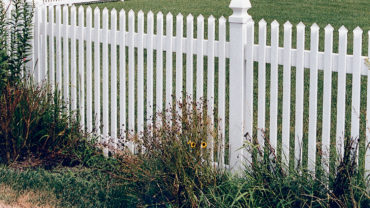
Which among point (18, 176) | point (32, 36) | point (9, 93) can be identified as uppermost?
point (32, 36)

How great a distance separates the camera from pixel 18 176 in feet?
18.9

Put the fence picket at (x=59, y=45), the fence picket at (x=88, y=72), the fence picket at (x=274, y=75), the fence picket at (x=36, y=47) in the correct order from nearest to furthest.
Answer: the fence picket at (x=274, y=75) → the fence picket at (x=88, y=72) → the fence picket at (x=59, y=45) → the fence picket at (x=36, y=47)

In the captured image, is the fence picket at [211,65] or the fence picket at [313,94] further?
the fence picket at [211,65]

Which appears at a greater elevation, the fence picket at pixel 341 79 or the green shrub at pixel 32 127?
the fence picket at pixel 341 79

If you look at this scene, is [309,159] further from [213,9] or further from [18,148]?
[213,9]

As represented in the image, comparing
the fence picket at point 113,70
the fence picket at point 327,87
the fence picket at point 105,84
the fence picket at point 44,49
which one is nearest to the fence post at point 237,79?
the fence picket at point 327,87

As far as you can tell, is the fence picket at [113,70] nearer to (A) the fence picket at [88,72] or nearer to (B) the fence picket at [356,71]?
(A) the fence picket at [88,72]

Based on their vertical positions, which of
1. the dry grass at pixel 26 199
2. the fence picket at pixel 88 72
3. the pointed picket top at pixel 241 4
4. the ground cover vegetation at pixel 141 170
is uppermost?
the pointed picket top at pixel 241 4

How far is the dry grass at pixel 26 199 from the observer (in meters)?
5.21

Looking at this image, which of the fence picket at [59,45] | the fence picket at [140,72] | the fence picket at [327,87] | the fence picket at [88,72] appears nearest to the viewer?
the fence picket at [327,87]

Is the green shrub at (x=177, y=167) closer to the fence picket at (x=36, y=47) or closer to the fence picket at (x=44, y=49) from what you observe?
the fence picket at (x=44, y=49)

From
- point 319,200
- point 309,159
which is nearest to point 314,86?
point 309,159

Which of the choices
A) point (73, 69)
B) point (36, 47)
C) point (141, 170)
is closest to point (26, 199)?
point (141, 170)

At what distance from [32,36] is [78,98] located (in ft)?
2.70
